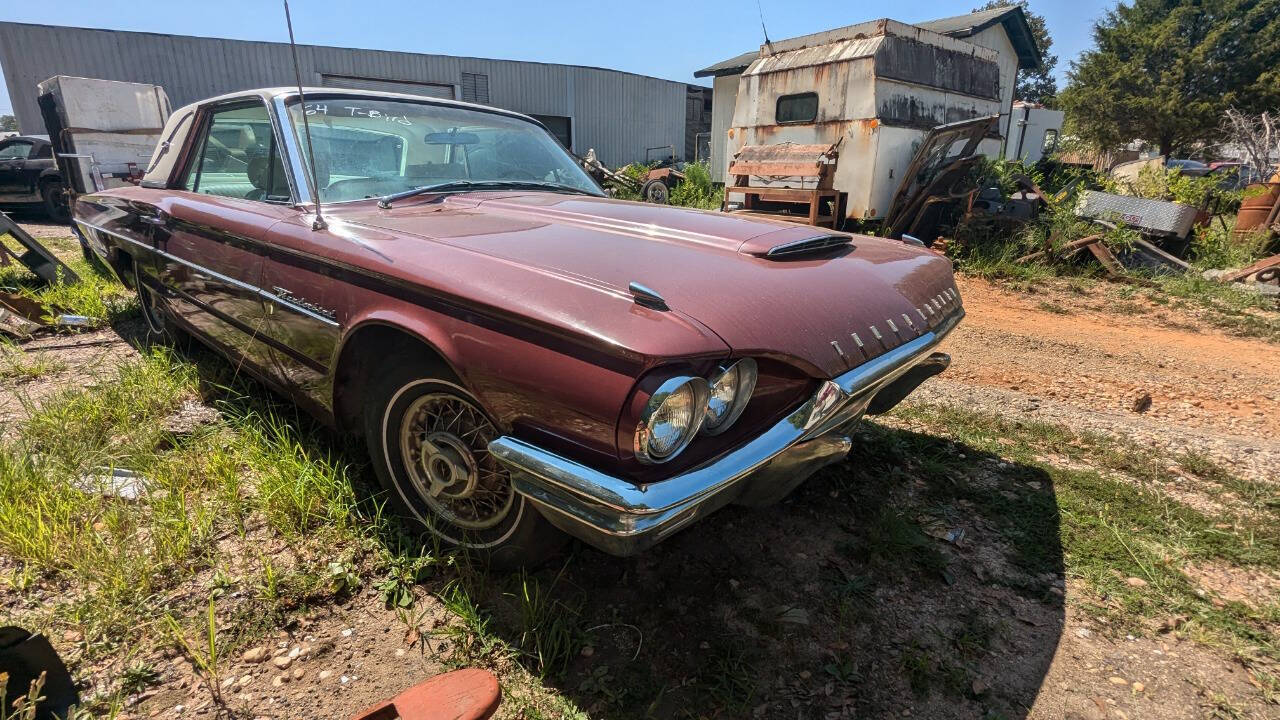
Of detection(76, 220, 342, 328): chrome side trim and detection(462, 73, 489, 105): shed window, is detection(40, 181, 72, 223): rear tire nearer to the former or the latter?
detection(76, 220, 342, 328): chrome side trim

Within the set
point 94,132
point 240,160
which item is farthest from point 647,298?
point 94,132

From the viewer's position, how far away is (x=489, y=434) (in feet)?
5.87

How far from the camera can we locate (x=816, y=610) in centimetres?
195

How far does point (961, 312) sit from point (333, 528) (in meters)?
2.49

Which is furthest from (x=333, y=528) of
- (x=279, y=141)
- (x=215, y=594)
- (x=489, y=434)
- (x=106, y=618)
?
(x=279, y=141)

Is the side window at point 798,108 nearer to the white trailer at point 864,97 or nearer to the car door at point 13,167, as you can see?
the white trailer at point 864,97

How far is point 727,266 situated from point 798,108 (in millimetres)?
7910

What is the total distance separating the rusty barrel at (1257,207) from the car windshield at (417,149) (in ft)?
28.9

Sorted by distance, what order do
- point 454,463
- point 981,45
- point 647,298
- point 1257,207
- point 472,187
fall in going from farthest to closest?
point 981,45
point 1257,207
point 472,187
point 454,463
point 647,298

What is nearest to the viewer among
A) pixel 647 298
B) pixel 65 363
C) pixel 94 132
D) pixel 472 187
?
pixel 647 298

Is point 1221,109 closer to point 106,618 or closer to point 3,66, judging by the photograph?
point 106,618

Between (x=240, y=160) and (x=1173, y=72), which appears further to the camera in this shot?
(x=1173, y=72)

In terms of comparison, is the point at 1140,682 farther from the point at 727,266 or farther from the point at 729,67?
the point at 729,67

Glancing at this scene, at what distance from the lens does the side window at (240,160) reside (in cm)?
264
